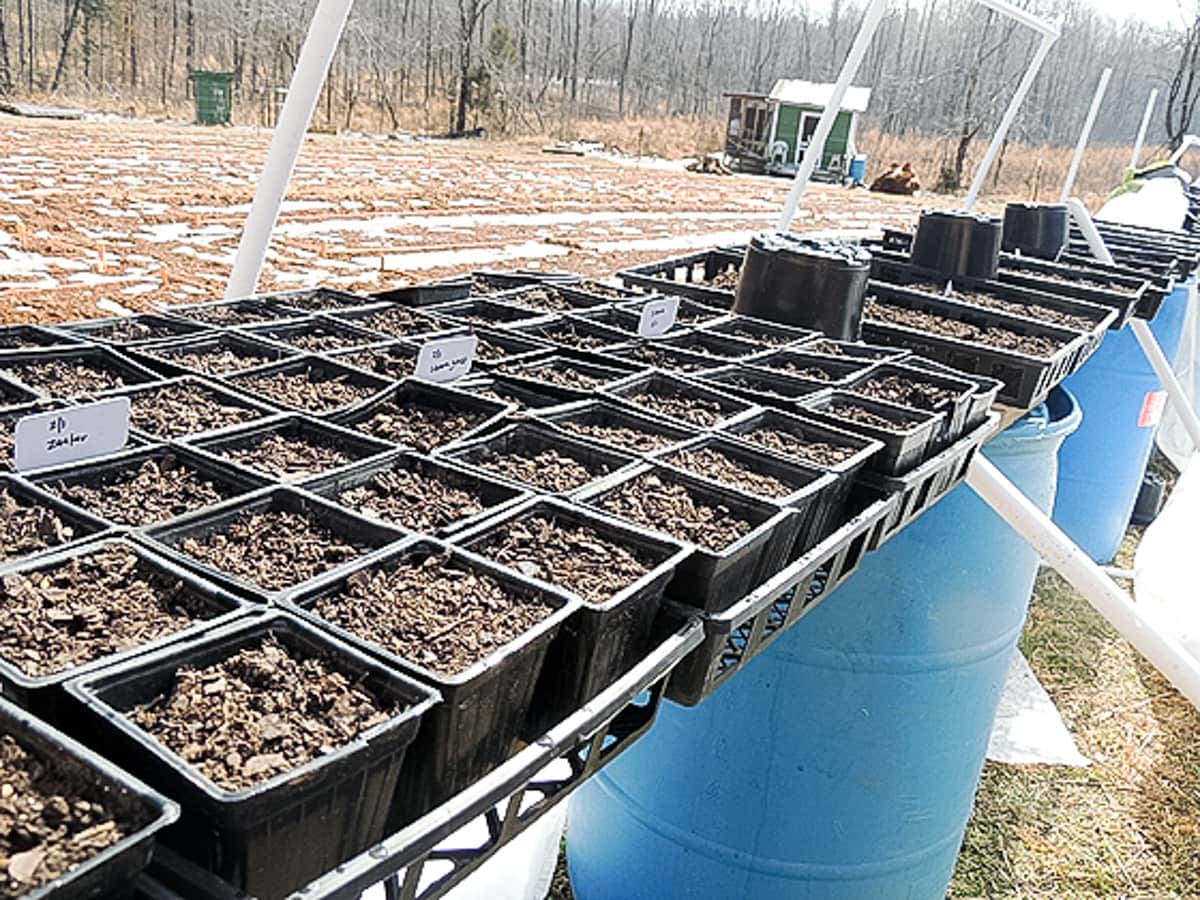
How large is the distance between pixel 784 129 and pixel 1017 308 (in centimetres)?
1776

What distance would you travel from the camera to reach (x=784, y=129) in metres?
19.2

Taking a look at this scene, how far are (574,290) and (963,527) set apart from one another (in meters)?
1.01

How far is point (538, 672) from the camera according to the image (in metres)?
0.82

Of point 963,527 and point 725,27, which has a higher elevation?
point 725,27

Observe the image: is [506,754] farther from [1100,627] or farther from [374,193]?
[374,193]

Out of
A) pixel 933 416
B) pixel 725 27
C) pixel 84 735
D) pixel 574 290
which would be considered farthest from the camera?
pixel 725 27

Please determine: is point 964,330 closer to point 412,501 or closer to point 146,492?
point 412,501

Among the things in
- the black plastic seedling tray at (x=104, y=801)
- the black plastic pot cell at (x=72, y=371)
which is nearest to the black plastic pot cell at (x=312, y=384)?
the black plastic pot cell at (x=72, y=371)

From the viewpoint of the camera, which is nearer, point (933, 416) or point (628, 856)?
point (933, 416)

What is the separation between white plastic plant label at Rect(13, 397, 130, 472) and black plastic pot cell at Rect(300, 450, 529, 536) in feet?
0.76

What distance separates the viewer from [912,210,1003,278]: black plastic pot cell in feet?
9.25

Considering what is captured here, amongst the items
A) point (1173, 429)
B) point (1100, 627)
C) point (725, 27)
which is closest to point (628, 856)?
point (1100, 627)

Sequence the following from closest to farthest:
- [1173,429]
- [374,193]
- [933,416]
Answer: [933,416] < [1173,429] < [374,193]

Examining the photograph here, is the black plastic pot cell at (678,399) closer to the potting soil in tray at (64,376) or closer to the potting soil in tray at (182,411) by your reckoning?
the potting soil in tray at (182,411)
